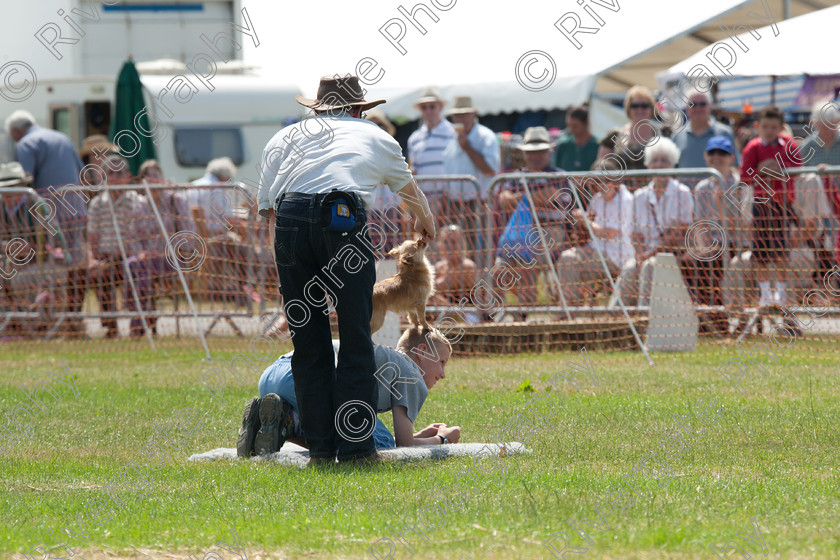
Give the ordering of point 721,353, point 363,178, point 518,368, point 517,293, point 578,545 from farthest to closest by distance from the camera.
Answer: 1. point 517,293
2. point 721,353
3. point 518,368
4. point 363,178
5. point 578,545

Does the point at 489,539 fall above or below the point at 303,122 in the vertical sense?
below

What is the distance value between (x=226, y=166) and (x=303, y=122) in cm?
888

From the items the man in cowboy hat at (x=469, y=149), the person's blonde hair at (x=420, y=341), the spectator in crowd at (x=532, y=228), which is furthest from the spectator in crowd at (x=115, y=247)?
the person's blonde hair at (x=420, y=341)

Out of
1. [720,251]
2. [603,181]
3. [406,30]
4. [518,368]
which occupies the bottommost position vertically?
[518,368]

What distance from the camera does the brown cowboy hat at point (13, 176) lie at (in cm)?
1351

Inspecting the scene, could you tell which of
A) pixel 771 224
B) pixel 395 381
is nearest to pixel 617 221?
pixel 771 224

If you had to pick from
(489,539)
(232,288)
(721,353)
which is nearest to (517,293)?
(721,353)

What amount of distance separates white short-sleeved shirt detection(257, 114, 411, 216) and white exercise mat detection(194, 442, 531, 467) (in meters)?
1.30

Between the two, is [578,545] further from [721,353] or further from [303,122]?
[721,353]

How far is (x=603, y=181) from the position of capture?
10.8 m

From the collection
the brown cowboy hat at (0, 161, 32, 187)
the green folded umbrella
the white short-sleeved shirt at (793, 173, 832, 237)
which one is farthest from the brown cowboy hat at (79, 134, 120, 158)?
the white short-sleeved shirt at (793, 173, 832, 237)

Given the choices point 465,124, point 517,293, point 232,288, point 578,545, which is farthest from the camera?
point 465,124

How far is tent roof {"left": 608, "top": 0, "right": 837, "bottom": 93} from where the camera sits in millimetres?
15028

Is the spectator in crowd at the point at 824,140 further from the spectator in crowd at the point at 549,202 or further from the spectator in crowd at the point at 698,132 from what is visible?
the spectator in crowd at the point at 549,202
